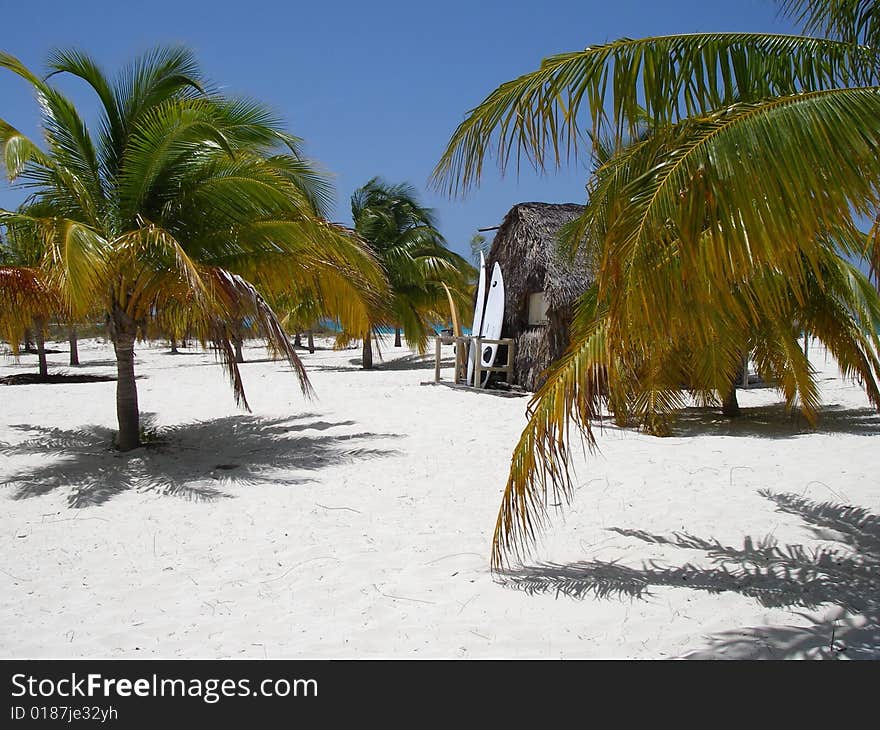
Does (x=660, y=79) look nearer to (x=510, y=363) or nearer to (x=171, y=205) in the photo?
(x=171, y=205)

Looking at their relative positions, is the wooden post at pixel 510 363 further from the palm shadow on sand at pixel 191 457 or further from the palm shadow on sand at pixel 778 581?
the palm shadow on sand at pixel 778 581

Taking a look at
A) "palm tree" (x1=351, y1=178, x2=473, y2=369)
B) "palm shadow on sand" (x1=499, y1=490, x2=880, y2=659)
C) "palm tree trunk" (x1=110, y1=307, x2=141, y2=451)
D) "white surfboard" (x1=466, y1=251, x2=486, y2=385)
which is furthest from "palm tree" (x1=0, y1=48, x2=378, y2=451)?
"palm tree" (x1=351, y1=178, x2=473, y2=369)

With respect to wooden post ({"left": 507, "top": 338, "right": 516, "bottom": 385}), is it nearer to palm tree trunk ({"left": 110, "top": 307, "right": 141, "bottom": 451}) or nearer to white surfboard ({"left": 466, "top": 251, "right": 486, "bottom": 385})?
white surfboard ({"left": 466, "top": 251, "right": 486, "bottom": 385})

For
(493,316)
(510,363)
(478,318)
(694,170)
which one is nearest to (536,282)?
(493,316)

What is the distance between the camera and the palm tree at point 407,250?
1856 centimetres

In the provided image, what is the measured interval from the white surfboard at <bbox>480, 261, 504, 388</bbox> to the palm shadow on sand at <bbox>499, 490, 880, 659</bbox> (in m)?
8.54

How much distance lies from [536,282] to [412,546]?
8.94 meters

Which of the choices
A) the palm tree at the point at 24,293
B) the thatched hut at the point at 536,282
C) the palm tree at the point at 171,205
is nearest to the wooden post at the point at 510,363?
the thatched hut at the point at 536,282

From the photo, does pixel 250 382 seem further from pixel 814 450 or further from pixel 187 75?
pixel 814 450

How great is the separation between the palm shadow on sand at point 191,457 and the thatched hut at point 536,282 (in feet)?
14.5

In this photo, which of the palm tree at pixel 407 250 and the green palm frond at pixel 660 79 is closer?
the green palm frond at pixel 660 79

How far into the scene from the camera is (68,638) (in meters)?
3.31

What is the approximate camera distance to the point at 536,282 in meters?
12.8

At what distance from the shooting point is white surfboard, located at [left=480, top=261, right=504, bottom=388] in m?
13.2
